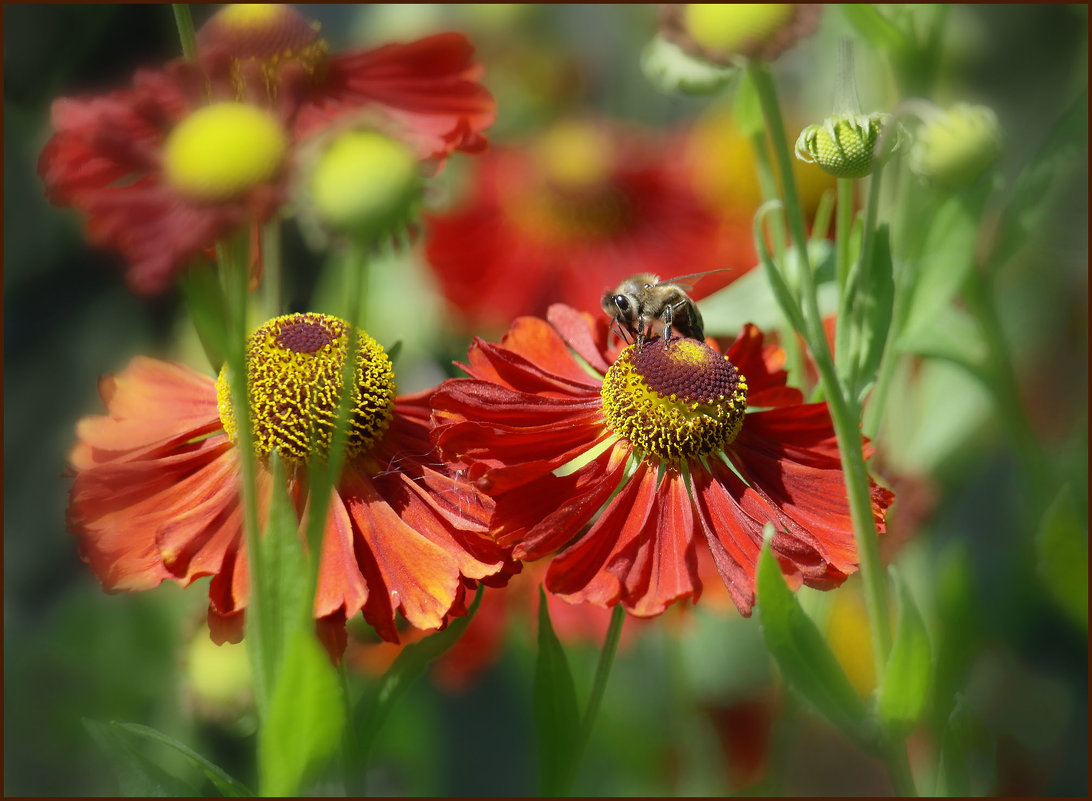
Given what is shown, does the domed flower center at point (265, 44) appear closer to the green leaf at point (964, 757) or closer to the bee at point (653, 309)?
the bee at point (653, 309)

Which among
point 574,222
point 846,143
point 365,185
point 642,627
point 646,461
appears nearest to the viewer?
point 365,185

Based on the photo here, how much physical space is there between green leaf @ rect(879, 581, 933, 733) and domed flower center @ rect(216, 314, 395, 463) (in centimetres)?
29

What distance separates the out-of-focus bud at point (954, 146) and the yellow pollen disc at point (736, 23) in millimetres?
94

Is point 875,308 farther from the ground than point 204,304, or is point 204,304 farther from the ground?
point 204,304

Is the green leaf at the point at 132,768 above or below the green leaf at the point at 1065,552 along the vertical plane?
above

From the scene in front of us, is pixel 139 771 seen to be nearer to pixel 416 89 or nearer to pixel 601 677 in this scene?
pixel 601 677

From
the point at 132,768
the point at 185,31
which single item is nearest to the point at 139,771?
the point at 132,768

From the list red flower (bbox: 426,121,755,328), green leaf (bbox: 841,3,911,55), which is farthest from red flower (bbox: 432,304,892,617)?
red flower (bbox: 426,121,755,328)

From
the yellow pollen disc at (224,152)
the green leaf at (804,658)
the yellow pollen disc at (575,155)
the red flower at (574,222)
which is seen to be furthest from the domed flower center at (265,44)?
the yellow pollen disc at (575,155)

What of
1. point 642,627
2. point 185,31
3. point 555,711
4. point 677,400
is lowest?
point 642,627

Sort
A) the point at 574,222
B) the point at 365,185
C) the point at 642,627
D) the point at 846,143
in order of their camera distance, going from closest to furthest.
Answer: the point at 365,185 < the point at 846,143 < the point at 642,627 < the point at 574,222

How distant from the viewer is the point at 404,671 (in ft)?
1.99

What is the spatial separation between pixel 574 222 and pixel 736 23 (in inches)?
42.7

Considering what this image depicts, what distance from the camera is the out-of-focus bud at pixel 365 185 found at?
46 cm
